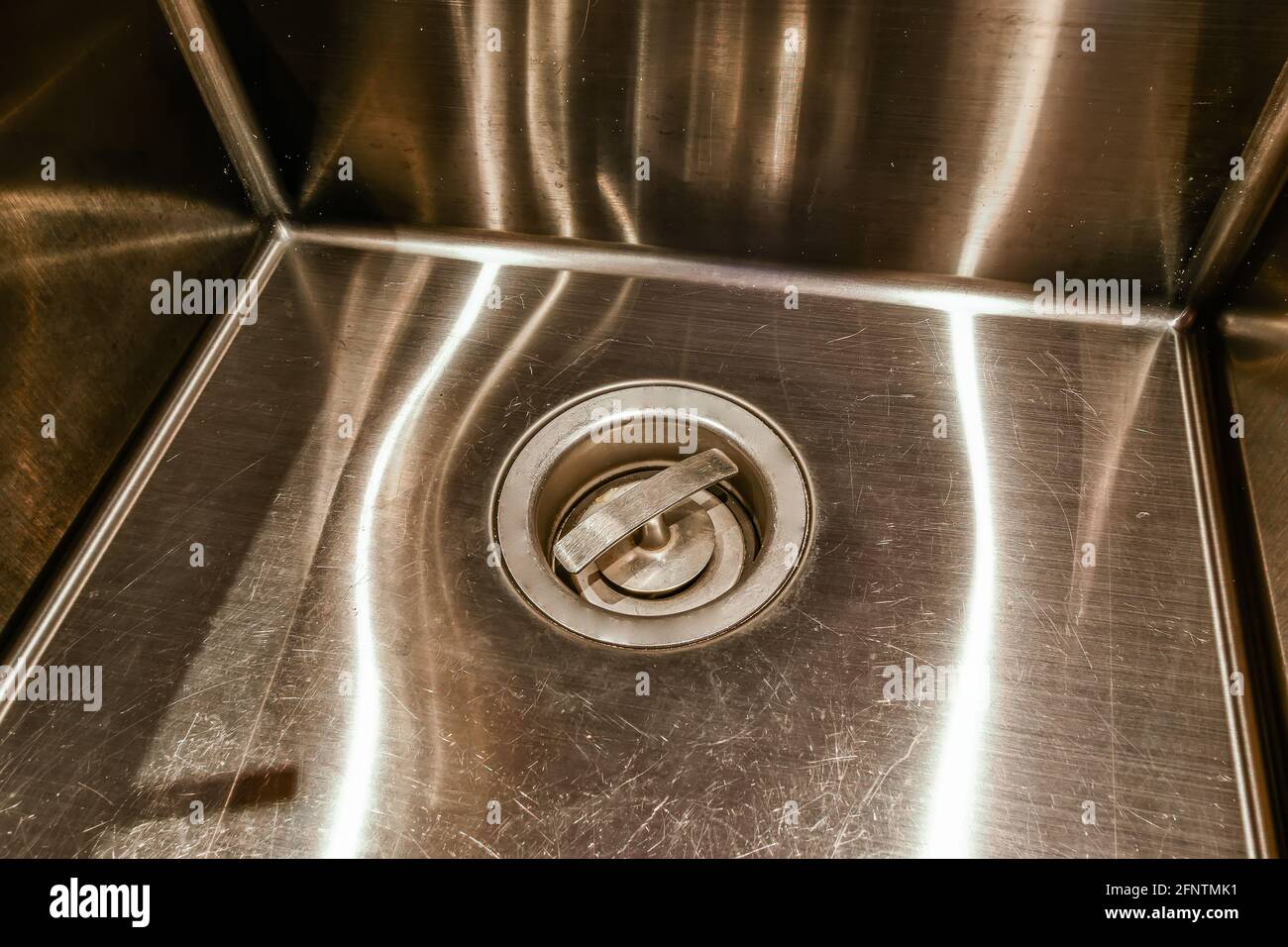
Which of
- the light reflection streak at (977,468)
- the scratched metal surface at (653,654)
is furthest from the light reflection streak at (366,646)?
the light reflection streak at (977,468)

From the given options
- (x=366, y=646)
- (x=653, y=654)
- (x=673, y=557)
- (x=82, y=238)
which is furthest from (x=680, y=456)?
(x=82, y=238)

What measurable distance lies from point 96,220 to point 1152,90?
2.66 feet

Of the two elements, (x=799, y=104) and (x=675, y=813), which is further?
(x=799, y=104)

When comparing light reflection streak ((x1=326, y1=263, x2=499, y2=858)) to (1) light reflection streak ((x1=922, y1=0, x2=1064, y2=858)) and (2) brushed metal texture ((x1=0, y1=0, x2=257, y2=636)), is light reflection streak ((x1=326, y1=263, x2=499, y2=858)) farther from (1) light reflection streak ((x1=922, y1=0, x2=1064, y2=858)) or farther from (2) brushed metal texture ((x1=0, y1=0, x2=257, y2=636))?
(1) light reflection streak ((x1=922, y1=0, x2=1064, y2=858))

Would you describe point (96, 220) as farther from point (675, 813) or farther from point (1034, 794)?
point (1034, 794)

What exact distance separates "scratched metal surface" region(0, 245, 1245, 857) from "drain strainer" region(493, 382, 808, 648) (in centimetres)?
2

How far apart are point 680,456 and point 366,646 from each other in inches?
12.1

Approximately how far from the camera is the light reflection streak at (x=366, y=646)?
1.91 ft

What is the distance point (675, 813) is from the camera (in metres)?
0.58

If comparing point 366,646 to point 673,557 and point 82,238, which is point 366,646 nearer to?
point 673,557

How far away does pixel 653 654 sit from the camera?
0.64 metres
